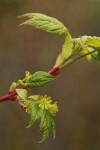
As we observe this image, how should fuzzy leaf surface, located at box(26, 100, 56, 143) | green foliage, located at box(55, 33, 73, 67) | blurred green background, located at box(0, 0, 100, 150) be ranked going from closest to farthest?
fuzzy leaf surface, located at box(26, 100, 56, 143) → green foliage, located at box(55, 33, 73, 67) → blurred green background, located at box(0, 0, 100, 150)

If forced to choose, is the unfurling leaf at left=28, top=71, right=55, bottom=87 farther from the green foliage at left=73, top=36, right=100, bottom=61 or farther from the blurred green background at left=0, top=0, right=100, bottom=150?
the blurred green background at left=0, top=0, right=100, bottom=150

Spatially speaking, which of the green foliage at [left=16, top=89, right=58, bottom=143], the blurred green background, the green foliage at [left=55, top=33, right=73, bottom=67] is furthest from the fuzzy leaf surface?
the blurred green background

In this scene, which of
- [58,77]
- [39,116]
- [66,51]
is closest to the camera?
[39,116]

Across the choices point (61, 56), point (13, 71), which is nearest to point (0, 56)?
point (13, 71)

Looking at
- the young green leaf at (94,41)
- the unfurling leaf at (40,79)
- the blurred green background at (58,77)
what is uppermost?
the blurred green background at (58,77)

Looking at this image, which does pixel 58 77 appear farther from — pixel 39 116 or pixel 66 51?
pixel 39 116

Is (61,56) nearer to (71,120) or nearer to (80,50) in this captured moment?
(80,50)

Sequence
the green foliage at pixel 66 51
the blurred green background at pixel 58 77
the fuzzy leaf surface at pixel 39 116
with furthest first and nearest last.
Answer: the blurred green background at pixel 58 77 < the green foliage at pixel 66 51 < the fuzzy leaf surface at pixel 39 116

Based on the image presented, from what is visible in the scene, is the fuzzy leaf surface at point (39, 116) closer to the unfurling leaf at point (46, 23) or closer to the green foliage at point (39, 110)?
the green foliage at point (39, 110)

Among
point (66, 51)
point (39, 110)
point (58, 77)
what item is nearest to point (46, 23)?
point (66, 51)

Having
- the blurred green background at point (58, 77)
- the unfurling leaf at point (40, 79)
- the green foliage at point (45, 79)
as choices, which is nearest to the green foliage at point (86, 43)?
the green foliage at point (45, 79)
